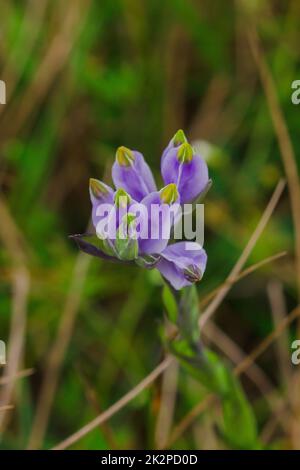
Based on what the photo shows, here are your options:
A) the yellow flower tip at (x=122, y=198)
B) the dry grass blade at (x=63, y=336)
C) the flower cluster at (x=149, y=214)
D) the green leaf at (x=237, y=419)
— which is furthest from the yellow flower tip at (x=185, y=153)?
the dry grass blade at (x=63, y=336)

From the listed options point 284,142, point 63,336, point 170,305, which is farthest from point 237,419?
point 284,142

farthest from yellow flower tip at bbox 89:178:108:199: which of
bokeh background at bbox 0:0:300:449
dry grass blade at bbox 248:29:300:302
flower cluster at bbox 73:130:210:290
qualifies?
dry grass blade at bbox 248:29:300:302

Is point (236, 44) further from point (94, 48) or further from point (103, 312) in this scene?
point (103, 312)

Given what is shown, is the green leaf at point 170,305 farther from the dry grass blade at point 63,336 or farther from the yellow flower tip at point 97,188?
the dry grass blade at point 63,336

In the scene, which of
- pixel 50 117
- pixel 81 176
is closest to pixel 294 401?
pixel 81 176

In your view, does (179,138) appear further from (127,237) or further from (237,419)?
(237,419)
